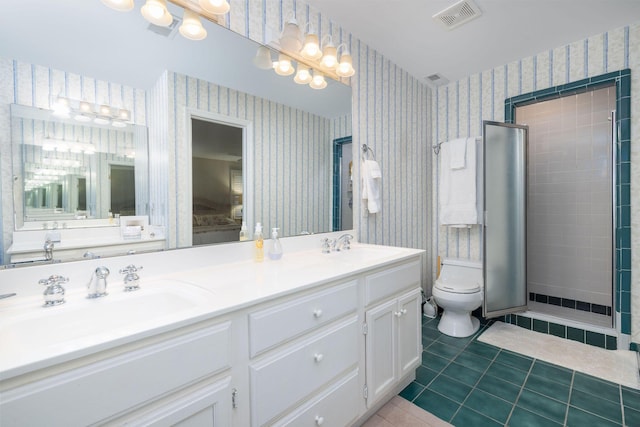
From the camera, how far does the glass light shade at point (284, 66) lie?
164 centimetres

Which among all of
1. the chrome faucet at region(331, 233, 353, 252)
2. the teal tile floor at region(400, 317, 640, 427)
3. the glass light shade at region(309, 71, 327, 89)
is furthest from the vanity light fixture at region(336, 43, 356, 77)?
the teal tile floor at region(400, 317, 640, 427)

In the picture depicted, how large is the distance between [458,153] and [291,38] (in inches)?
74.1

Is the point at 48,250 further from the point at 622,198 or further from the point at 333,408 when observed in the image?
the point at 622,198

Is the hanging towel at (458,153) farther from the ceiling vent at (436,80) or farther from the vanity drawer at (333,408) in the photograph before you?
the vanity drawer at (333,408)

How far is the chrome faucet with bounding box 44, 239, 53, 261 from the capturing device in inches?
38.1

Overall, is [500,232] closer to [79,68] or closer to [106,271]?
[106,271]

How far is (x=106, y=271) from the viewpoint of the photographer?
3.13 feet

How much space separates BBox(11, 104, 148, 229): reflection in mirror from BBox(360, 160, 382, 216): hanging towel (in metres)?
1.46

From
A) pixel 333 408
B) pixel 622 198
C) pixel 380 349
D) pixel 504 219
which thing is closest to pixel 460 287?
pixel 504 219

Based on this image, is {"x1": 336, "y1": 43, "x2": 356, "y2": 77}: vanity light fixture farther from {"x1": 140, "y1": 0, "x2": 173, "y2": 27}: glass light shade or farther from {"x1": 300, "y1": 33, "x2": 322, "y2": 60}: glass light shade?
{"x1": 140, "y1": 0, "x2": 173, "y2": 27}: glass light shade

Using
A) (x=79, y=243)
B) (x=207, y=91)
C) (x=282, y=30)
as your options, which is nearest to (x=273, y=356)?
(x=79, y=243)

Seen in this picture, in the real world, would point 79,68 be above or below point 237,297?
above

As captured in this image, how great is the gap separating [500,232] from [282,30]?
7.70ft

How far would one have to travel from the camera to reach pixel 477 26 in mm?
2078
